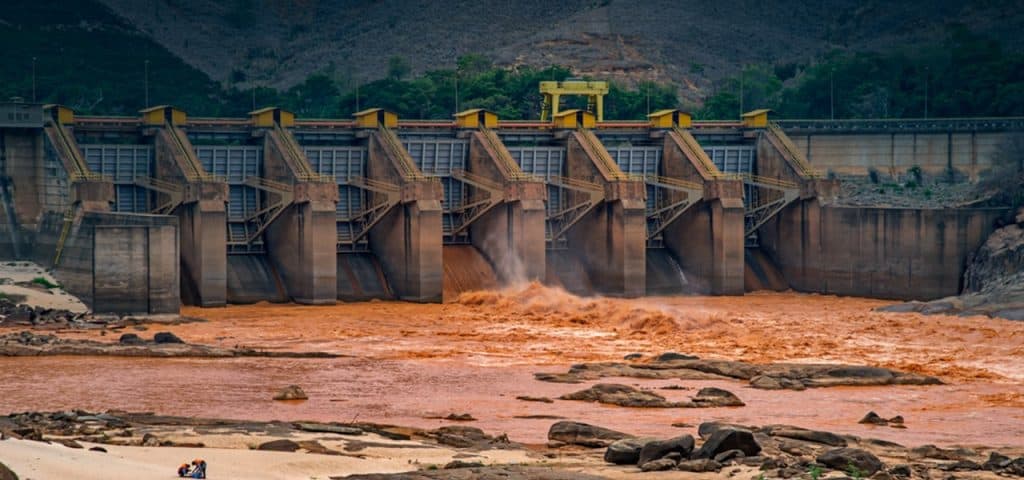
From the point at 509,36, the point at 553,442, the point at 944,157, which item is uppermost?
the point at 509,36

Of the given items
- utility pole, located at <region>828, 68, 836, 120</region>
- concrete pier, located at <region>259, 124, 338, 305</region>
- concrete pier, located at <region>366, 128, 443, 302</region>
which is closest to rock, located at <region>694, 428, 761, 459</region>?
concrete pier, located at <region>259, 124, 338, 305</region>

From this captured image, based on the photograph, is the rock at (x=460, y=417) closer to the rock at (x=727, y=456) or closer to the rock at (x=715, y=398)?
the rock at (x=715, y=398)

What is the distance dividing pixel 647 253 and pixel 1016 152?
1605 centimetres

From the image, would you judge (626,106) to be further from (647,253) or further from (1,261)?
(1,261)

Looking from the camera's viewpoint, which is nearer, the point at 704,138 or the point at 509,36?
the point at 704,138

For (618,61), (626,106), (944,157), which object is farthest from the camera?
(618,61)

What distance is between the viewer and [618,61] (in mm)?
146125

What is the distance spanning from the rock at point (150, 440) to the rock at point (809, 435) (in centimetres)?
1262

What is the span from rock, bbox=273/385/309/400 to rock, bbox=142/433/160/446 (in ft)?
30.2

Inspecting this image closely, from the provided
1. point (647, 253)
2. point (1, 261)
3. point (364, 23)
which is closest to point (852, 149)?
point (647, 253)

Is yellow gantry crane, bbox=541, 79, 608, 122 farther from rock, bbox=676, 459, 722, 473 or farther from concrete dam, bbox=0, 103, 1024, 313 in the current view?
rock, bbox=676, 459, 722, 473

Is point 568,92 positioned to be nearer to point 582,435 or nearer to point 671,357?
point 671,357

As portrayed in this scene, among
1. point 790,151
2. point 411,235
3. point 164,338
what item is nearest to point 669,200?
point 790,151

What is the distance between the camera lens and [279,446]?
40.7 meters
